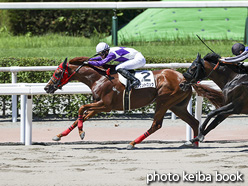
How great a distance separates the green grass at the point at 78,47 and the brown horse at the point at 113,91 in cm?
380

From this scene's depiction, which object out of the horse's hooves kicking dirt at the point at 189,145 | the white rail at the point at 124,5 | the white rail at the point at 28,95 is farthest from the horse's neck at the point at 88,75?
the white rail at the point at 124,5

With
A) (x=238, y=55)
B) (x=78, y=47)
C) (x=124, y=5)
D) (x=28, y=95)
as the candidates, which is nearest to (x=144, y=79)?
(x=238, y=55)

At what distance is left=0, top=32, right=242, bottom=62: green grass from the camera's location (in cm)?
1215

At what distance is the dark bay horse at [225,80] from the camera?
7.42 meters

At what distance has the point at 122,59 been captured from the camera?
305 inches

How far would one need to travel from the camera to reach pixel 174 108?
790 cm

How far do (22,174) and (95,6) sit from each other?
23.7 feet

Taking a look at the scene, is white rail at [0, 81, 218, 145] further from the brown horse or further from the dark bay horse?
the dark bay horse

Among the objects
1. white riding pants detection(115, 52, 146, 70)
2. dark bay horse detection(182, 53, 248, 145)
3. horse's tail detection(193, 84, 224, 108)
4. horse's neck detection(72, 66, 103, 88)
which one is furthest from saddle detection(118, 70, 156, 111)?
horse's tail detection(193, 84, 224, 108)

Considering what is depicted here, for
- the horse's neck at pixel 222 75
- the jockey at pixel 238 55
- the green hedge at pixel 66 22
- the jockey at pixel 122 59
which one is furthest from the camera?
the green hedge at pixel 66 22

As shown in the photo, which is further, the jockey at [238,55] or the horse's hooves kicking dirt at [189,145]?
the horse's hooves kicking dirt at [189,145]

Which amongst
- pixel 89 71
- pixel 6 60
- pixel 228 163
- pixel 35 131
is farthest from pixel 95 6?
pixel 228 163

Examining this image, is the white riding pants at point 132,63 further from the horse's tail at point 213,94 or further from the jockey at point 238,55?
the jockey at point 238,55

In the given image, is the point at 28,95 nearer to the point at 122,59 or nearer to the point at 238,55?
the point at 122,59
